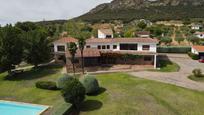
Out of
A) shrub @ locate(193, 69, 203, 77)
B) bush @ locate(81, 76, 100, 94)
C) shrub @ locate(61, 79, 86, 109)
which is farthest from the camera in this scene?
shrub @ locate(193, 69, 203, 77)

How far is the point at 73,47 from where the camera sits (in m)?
37.0

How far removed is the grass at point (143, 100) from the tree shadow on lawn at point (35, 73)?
14.0m

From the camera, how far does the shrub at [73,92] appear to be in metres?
22.5

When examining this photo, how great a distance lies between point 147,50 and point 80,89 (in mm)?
26024

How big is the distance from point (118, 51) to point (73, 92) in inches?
1029

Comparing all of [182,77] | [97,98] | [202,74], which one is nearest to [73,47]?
[97,98]

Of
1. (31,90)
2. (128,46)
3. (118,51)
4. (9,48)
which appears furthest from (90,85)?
(128,46)

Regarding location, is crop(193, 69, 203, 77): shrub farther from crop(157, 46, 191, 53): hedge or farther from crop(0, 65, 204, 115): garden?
crop(157, 46, 191, 53): hedge

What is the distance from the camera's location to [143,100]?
82.9ft

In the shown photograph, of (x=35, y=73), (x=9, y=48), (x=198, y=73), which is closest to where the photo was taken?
(x=198, y=73)

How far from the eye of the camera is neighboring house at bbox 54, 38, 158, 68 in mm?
43312

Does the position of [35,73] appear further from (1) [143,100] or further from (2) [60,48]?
(1) [143,100]

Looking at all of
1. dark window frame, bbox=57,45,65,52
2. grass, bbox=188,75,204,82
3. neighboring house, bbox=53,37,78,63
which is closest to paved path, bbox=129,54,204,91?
grass, bbox=188,75,204,82

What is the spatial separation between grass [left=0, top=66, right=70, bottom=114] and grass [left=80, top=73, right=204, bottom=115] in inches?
162
